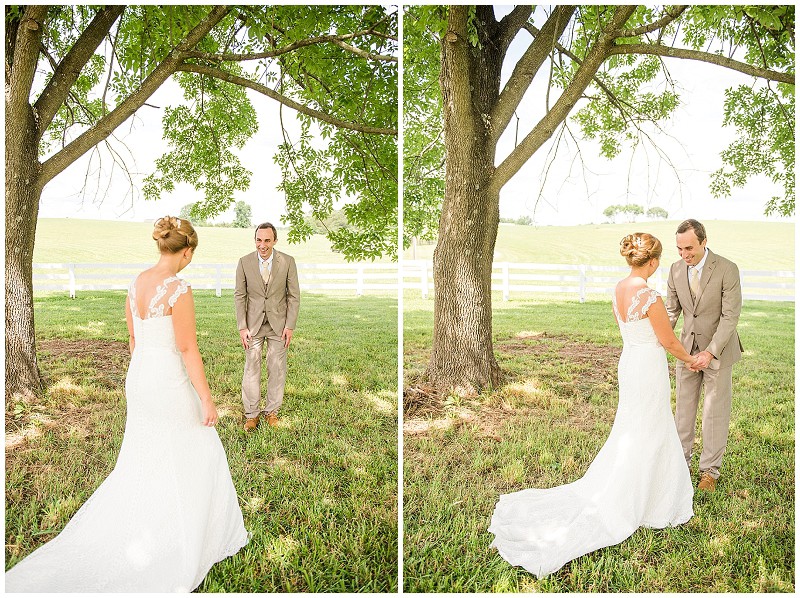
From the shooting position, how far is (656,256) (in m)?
2.56

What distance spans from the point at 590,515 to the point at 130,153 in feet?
11.8

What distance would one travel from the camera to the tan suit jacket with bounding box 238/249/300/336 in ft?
11.3

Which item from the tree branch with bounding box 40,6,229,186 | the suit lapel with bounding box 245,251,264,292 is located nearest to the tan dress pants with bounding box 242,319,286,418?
the suit lapel with bounding box 245,251,264,292

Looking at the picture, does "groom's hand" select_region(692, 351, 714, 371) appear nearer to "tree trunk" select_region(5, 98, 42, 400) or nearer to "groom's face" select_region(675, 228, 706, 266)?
"groom's face" select_region(675, 228, 706, 266)

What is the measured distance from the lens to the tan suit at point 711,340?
2.78 metres

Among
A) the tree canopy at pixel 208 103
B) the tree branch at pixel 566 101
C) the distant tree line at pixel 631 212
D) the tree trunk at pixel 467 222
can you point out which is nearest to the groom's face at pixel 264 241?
the tree canopy at pixel 208 103

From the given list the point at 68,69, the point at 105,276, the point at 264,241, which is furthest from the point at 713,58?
the point at 105,276

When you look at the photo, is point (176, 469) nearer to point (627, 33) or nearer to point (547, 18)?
point (627, 33)

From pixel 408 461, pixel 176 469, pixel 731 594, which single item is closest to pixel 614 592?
Answer: pixel 731 594

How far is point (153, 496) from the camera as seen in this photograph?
2305 mm

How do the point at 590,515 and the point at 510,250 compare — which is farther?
the point at 510,250

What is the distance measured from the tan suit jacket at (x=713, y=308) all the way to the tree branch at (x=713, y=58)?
0.96 metres

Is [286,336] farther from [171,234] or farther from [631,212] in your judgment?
[631,212]

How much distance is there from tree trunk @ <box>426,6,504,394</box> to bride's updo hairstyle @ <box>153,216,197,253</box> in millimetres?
1905
